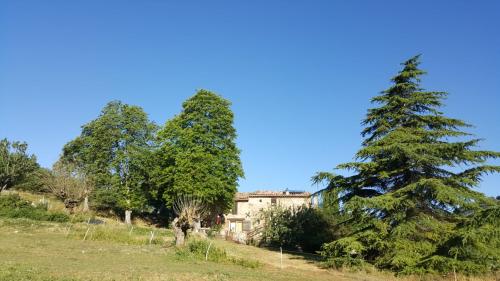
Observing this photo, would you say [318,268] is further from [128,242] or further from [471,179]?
[128,242]

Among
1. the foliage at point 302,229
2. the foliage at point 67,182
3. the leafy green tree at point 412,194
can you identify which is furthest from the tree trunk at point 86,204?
the leafy green tree at point 412,194

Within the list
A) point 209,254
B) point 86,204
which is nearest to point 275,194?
point 86,204

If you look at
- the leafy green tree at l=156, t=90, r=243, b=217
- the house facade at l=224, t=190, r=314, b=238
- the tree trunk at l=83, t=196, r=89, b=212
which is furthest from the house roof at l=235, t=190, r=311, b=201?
the tree trunk at l=83, t=196, r=89, b=212

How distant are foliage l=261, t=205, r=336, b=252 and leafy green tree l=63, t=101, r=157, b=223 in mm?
17188

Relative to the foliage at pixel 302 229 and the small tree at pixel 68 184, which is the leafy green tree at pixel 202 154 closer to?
the foliage at pixel 302 229

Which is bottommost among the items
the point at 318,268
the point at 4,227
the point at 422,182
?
the point at 318,268

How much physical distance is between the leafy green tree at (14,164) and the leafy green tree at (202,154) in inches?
691

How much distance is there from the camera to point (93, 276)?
1542cm

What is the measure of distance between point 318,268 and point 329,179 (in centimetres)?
594

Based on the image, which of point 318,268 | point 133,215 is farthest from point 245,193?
point 318,268

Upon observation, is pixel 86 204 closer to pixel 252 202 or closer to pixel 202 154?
pixel 202 154

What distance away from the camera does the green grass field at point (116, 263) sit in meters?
16.2

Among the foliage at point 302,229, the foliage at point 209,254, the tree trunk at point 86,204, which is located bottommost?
the foliage at point 209,254

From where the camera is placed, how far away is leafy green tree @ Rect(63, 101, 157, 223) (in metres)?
49.6
